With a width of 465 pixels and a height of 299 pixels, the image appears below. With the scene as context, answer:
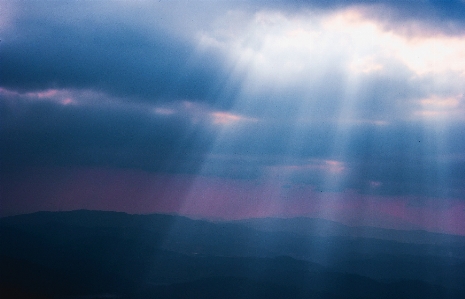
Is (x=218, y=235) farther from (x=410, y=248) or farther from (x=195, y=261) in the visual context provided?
(x=410, y=248)

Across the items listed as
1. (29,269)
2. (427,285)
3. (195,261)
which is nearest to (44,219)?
(29,269)

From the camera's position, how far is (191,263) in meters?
68.2

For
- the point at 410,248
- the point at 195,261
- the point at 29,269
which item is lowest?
the point at 29,269

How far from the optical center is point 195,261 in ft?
228

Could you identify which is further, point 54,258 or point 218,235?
point 218,235

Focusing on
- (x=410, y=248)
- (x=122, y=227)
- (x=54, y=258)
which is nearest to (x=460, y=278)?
(x=410, y=248)

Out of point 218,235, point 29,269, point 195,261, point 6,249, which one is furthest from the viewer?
point 218,235

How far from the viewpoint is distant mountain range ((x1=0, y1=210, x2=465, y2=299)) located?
1986 inches

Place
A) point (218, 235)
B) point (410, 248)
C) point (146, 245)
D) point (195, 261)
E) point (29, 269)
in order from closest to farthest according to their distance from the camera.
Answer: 1. point (29, 269)
2. point (195, 261)
3. point (146, 245)
4. point (218, 235)
5. point (410, 248)

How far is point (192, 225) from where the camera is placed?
9581cm

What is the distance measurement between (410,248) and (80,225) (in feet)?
298

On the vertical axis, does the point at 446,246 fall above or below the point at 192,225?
above

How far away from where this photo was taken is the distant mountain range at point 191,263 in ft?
165

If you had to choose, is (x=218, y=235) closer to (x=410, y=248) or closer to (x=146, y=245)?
(x=146, y=245)
